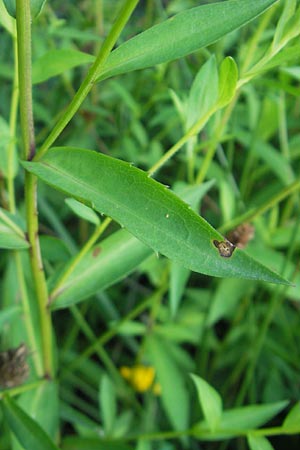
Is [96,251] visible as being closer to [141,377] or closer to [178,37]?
[178,37]

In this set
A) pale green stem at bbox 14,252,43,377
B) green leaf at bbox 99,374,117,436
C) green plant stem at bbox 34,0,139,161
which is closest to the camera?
green plant stem at bbox 34,0,139,161

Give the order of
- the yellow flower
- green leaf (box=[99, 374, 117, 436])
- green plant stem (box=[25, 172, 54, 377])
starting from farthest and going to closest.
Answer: the yellow flower → green leaf (box=[99, 374, 117, 436]) → green plant stem (box=[25, 172, 54, 377])

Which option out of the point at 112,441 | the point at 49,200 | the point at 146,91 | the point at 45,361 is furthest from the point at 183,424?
the point at 146,91

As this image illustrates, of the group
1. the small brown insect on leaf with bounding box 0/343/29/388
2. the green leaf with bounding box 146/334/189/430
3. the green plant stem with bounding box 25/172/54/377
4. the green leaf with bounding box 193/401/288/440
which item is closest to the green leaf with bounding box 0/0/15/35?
the green plant stem with bounding box 25/172/54/377

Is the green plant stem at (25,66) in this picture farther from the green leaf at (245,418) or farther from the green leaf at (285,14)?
the green leaf at (245,418)

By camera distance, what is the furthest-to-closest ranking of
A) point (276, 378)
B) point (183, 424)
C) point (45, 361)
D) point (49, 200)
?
1. point (49, 200)
2. point (276, 378)
3. point (183, 424)
4. point (45, 361)

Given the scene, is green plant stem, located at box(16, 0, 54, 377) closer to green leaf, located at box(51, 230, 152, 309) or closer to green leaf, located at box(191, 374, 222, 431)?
green leaf, located at box(51, 230, 152, 309)

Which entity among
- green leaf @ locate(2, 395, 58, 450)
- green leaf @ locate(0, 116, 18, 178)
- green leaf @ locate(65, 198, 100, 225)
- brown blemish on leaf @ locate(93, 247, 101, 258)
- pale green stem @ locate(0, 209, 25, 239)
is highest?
green leaf @ locate(0, 116, 18, 178)

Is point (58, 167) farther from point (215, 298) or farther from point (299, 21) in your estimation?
point (215, 298)
